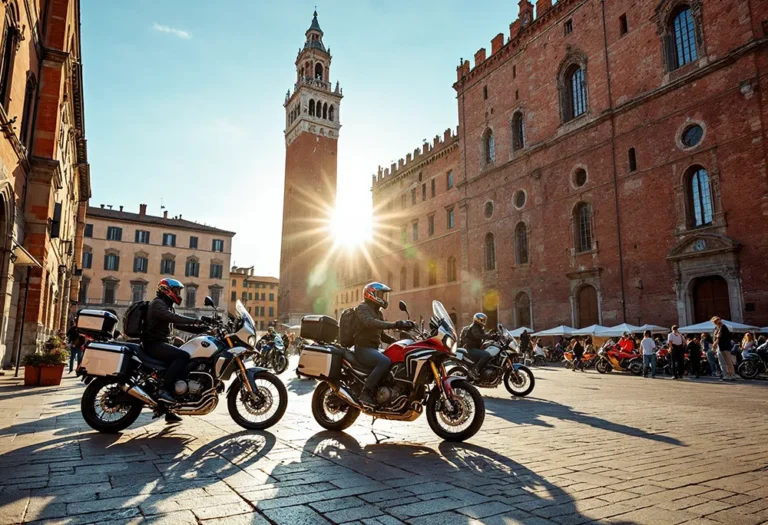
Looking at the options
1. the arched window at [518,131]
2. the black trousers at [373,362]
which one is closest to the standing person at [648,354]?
the black trousers at [373,362]

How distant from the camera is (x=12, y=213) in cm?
1135

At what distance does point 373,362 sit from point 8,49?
10807mm

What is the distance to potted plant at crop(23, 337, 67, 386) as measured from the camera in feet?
33.1

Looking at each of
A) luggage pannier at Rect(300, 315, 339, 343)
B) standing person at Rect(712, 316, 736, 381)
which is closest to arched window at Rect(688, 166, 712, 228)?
standing person at Rect(712, 316, 736, 381)

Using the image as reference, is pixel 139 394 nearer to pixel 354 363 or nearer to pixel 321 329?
pixel 321 329

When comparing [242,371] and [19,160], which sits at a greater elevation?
[19,160]

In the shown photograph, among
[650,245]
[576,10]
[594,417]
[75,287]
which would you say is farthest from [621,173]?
[75,287]

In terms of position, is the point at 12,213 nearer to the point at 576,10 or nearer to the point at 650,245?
the point at 650,245

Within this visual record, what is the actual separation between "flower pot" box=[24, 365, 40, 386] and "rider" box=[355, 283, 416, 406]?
8021 mm

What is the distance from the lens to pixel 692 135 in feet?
70.6

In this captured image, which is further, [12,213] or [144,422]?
[12,213]

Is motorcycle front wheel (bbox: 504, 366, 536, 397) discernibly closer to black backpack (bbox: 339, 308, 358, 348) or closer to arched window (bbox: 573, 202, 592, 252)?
black backpack (bbox: 339, 308, 358, 348)

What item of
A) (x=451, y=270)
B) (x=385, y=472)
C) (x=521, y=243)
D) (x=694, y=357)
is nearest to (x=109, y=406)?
(x=385, y=472)

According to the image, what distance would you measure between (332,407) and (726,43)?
2295cm
